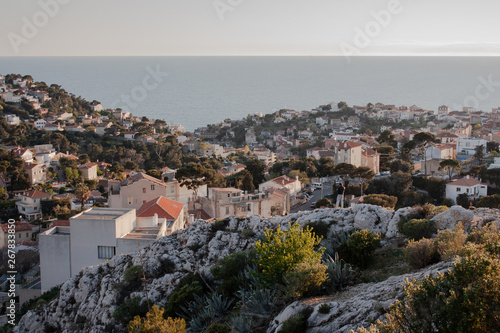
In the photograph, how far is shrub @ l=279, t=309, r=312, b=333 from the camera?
6.48 m

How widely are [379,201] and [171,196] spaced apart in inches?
393

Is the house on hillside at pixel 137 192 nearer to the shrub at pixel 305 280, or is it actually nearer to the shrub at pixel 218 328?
the shrub at pixel 218 328

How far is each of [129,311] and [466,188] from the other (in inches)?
889

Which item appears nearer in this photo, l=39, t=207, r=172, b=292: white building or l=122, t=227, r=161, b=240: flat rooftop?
l=39, t=207, r=172, b=292: white building

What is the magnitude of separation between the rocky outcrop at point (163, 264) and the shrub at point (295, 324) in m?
4.47

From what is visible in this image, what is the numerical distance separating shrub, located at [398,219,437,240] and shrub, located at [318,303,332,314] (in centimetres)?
392

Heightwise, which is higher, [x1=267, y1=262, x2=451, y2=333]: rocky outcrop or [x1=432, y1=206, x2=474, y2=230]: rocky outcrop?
[x1=432, y1=206, x2=474, y2=230]: rocky outcrop

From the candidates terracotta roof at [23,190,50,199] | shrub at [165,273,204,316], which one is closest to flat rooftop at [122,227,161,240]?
shrub at [165,273,204,316]

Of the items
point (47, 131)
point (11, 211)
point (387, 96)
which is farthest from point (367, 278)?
point (387, 96)

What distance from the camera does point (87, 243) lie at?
13.8 meters

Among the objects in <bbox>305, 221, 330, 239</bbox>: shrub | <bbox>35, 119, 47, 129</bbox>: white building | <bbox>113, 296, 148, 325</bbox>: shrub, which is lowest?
<bbox>113, 296, 148, 325</bbox>: shrub

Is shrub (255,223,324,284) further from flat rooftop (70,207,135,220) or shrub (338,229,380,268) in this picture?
flat rooftop (70,207,135,220)

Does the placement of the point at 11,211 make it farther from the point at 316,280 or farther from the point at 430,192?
the point at 316,280

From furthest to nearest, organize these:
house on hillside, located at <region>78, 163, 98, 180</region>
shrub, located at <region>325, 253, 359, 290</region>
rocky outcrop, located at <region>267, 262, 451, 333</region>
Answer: house on hillside, located at <region>78, 163, 98, 180</region> → shrub, located at <region>325, 253, 359, 290</region> → rocky outcrop, located at <region>267, 262, 451, 333</region>
